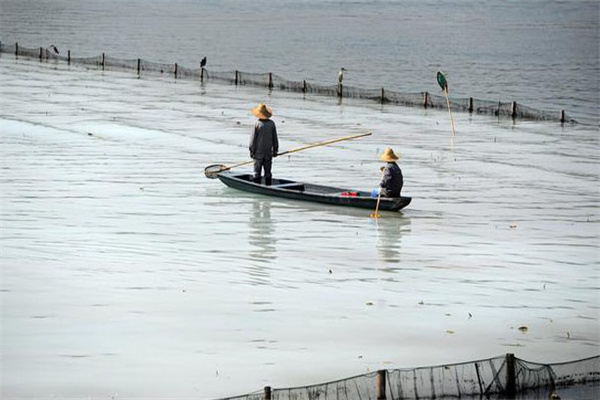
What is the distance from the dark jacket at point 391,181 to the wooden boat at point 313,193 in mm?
174

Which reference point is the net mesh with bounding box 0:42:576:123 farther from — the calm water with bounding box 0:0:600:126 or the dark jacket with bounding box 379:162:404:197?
the dark jacket with bounding box 379:162:404:197

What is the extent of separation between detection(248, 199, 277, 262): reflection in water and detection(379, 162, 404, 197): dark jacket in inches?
95.5

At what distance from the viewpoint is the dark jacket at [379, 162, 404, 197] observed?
28375 millimetres

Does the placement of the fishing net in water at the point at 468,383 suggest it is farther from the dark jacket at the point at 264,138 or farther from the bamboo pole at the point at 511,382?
the dark jacket at the point at 264,138

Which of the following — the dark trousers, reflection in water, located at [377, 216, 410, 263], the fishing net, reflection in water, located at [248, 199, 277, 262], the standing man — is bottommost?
reflection in water, located at [248, 199, 277, 262]

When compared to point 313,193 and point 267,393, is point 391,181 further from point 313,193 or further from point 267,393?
point 267,393

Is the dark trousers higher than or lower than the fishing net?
higher

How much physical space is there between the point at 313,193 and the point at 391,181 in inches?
78.5

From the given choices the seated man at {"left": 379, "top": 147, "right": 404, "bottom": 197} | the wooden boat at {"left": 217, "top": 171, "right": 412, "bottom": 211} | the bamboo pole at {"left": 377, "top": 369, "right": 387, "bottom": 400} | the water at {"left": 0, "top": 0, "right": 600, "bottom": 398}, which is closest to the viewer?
the bamboo pole at {"left": 377, "top": 369, "right": 387, "bottom": 400}

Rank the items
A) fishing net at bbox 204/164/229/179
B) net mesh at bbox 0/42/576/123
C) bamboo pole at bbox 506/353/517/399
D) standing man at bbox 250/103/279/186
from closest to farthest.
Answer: bamboo pole at bbox 506/353/517/399, standing man at bbox 250/103/279/186, fishing net at bbox 204/164/229/179, net mesh at bbox 0/42/576/123

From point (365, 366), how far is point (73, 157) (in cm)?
2201

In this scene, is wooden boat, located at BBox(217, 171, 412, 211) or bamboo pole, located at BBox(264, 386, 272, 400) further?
wooden boat, located at BBox(217, 171, 412, 211)

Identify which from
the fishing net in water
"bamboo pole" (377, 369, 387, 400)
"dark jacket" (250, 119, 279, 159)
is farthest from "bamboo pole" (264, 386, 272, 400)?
"dark jacket" (250, 119, 279, 159)

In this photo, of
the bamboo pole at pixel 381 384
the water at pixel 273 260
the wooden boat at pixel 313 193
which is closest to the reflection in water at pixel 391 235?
the water at pixel 273 260
